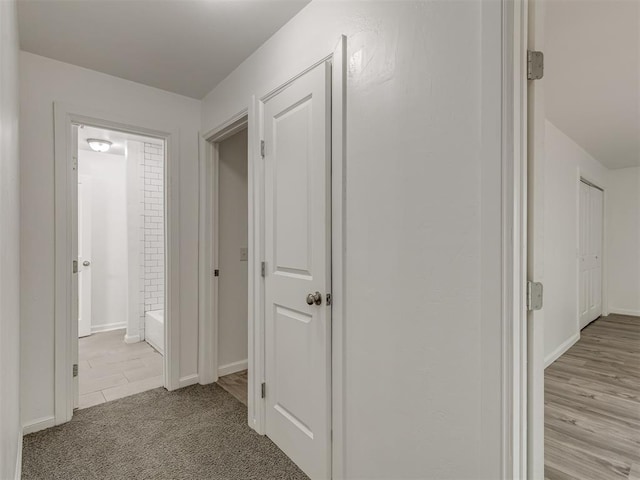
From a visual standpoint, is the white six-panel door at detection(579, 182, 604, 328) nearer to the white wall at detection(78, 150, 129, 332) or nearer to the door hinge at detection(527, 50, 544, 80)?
the door hinge at detection(527, 50, 544, 80)

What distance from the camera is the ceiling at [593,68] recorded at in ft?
5.97

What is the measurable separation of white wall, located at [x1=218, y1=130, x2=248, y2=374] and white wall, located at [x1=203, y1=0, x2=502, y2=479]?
168cm

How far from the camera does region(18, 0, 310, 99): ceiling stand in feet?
5.86

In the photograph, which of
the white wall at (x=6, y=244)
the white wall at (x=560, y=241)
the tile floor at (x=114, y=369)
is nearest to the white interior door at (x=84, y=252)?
the tile floor at (x=114, y=369)

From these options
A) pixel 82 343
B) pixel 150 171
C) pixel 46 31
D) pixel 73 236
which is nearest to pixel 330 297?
pixel 73 236

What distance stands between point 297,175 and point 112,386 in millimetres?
2499

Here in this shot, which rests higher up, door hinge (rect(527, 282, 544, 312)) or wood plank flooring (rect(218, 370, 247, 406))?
door hinge (rect(527, 282, 544, 312))

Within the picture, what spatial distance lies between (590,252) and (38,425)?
261 inches

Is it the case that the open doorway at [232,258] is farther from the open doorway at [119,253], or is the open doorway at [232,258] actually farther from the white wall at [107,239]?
the white wall at [107,239]

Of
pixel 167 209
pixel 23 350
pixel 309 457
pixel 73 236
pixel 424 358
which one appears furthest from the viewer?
pixel 167 209

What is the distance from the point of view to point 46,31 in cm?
199

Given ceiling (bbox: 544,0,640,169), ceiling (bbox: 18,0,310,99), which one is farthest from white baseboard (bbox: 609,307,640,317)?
ceiling (bbox: 18,0,310,99)

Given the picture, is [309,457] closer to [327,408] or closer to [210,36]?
[327,408]

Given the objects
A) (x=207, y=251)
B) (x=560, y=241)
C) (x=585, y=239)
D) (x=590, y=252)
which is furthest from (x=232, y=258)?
(x=590, y=252)
